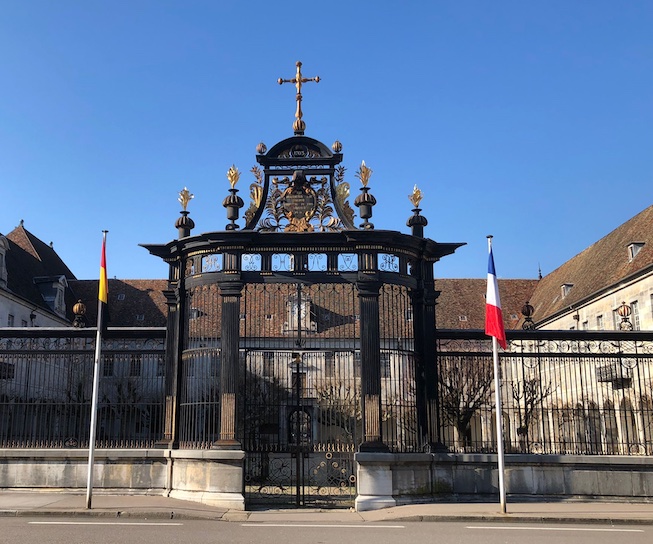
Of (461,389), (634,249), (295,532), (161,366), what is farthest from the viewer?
(634,249)

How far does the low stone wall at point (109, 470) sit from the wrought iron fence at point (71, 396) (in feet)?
1.28

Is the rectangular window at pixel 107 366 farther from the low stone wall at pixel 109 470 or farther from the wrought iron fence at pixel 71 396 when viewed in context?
the low stone wall at pixel 109 470

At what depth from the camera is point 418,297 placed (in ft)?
55.7

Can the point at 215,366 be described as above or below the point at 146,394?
above

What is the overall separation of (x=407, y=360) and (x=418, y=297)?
5.05 feet

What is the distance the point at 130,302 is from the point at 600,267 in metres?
32.3

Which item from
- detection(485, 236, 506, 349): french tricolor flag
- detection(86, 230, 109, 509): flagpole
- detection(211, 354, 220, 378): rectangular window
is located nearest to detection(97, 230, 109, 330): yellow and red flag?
detection(86, 230, 109, 509): flagpole

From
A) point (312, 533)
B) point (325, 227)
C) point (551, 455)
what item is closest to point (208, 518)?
point (312, 533)

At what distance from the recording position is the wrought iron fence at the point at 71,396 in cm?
1700

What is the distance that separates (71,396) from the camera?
17359mm

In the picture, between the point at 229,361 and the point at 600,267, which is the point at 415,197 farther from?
the point at 600,267

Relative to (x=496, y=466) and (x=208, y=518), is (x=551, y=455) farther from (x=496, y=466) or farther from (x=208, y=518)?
(x=208, y=518)

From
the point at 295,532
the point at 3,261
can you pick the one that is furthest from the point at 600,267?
the point at 3,261

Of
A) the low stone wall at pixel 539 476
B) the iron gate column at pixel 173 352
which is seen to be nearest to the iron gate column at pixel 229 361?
the iron gate column at pixel 173 352
